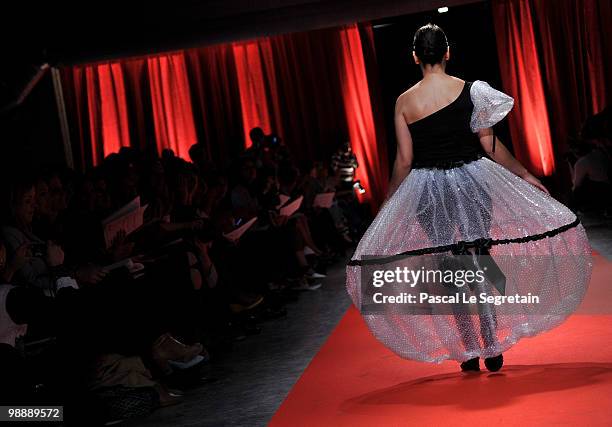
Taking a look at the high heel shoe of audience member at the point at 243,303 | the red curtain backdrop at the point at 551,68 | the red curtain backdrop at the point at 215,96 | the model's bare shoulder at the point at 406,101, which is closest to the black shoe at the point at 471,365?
the model's bare shoulder at the point at 406,101

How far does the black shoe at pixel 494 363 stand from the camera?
3.61m

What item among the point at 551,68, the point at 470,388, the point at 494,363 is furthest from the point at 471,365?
the point at 551,68

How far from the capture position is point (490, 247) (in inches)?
136

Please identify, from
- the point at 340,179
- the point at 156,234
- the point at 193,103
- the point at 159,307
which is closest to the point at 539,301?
the point at 159,307

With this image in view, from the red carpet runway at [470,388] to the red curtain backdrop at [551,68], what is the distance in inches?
298

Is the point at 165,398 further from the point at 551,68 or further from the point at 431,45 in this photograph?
the point at 551,68

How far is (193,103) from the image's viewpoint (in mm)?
12617

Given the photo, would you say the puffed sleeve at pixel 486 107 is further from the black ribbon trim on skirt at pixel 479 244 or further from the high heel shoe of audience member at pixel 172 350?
the high heel shoe of audience member at pixel 172 350

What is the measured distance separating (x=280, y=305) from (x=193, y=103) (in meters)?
6.50

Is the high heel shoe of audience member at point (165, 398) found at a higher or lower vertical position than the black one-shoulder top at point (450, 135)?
lower

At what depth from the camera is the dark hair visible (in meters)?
3.75

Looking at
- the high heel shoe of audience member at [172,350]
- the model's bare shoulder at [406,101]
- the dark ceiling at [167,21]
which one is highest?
the dark ceiling at [167,21]

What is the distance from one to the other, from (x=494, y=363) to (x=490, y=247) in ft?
1.61

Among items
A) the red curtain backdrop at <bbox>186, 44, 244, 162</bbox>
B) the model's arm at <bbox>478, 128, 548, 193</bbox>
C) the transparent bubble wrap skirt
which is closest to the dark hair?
the model's arm at <bbox>478, 128, 548, 193</bbox>
